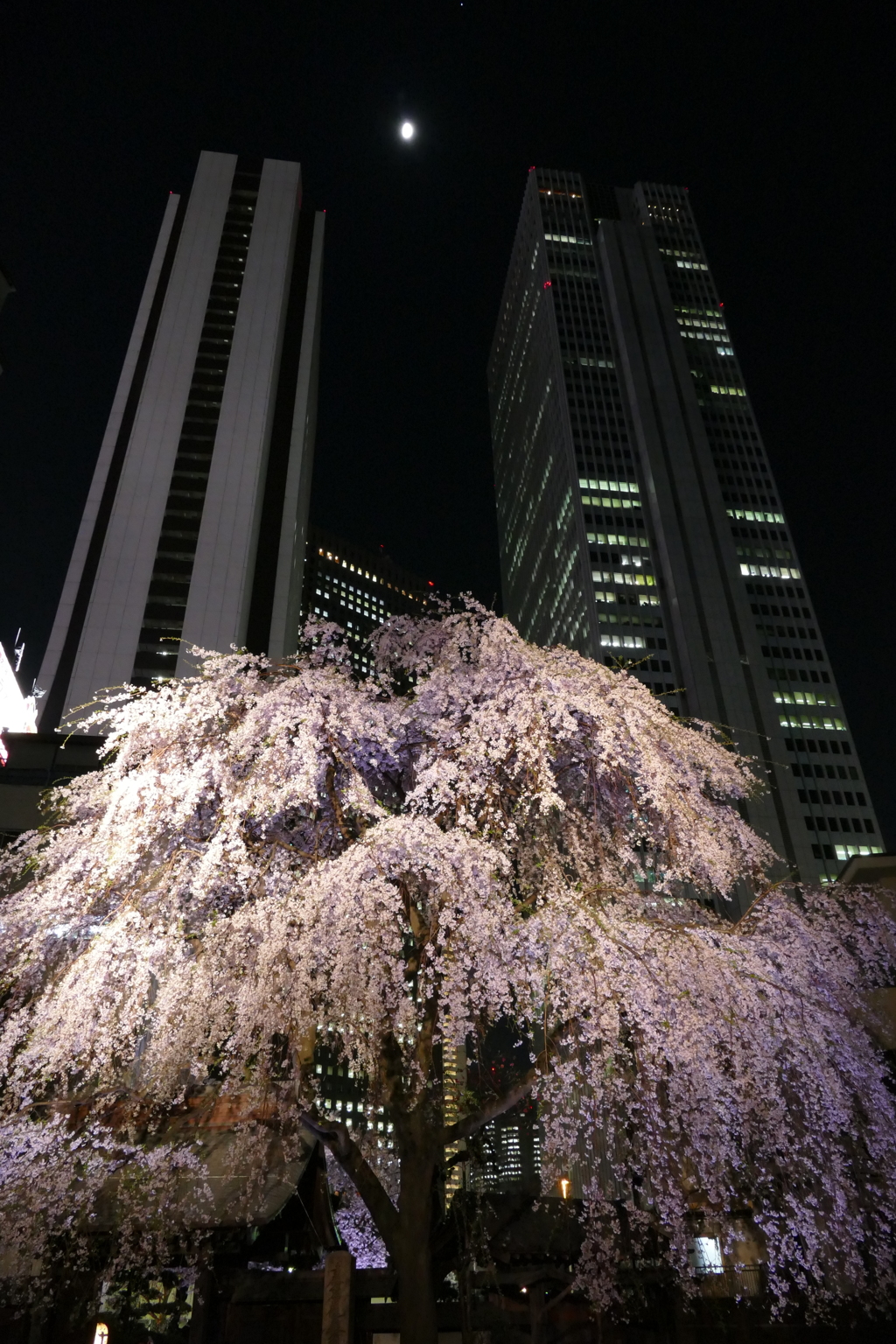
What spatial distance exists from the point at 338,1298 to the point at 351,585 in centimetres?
12692

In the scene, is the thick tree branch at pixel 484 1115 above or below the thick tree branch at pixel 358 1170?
above

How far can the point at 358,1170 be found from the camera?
28.7ft

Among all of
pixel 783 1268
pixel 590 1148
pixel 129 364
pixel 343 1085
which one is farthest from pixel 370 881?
pixel 343 1085

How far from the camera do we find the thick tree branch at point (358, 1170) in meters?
8.59

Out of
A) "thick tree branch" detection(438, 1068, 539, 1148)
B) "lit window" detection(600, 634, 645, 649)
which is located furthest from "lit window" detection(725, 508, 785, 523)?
"thick tree branch" detection(438, 1068, 539, 1148)

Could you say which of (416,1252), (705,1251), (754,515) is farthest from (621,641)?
(416,1252)

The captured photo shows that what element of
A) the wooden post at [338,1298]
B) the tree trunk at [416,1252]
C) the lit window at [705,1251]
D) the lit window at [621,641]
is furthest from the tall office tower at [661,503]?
the wooden post at [338,1298]

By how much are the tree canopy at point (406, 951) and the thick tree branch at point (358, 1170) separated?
4 centimetres

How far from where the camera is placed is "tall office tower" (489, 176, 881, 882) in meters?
88.4

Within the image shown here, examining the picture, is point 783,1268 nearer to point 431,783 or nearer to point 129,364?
point 431,783

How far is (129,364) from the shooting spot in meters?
70.8

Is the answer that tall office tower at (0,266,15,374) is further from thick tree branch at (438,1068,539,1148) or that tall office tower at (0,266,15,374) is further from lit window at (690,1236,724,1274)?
lit window at (690,1236,724,1274)

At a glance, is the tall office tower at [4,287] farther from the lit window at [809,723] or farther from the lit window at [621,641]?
the lit window at [809,723]

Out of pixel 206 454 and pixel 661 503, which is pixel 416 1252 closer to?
pixel 206 454
